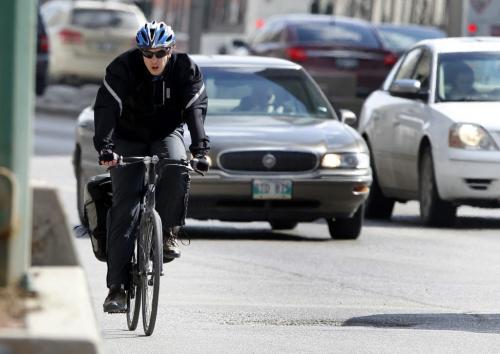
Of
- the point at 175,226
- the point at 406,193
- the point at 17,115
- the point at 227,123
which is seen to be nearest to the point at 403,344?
the point at 175,226

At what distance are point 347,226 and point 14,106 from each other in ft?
36.7

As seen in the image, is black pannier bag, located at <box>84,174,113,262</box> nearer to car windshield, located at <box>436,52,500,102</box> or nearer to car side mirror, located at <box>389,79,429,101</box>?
car side mirror, located at <box>389,79,429,101</box>

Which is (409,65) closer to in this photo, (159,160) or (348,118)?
(348,118)

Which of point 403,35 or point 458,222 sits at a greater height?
point 458,222

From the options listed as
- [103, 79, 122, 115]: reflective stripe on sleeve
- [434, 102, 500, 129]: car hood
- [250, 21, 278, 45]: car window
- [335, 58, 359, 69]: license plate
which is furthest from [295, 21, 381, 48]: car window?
[103, 79, 122, 115]: reflective stripe on sleeve

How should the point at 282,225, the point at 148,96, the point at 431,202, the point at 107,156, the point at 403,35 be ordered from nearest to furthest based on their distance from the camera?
the point at 107,156
the point at 148,96
the point at 282,225
the point at 431,202
the point at 403,35

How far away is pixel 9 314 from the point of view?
4.38 m

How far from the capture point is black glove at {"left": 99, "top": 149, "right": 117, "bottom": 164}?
9.57m

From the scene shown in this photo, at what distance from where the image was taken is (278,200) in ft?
49.3

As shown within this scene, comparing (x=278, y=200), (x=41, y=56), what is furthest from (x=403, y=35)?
(x=278, y=200)

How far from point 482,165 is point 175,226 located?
22.5 feet

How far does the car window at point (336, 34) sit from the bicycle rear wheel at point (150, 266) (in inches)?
741

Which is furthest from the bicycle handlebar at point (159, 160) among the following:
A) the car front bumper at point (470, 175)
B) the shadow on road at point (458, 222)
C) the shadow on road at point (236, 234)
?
the shadow on road at point (458, 222)

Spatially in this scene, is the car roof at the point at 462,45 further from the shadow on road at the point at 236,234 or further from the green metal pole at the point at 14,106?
the green metal pole at the point at 14,106
